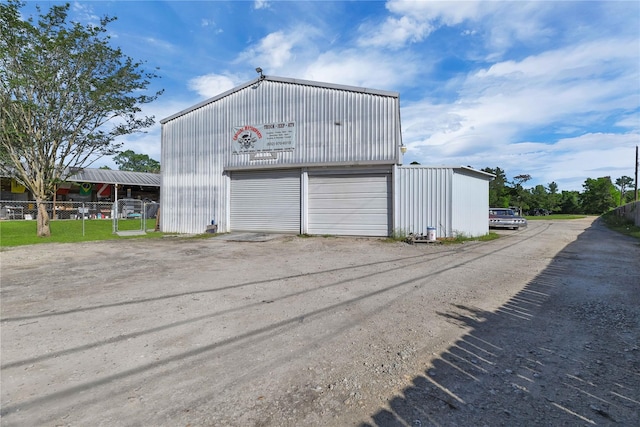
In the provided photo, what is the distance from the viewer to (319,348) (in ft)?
11.9

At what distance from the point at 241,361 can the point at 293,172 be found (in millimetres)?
13629

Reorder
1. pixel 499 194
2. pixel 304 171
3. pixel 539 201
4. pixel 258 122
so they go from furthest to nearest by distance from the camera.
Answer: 1. pixel 539 201
2. pixel 499 194
3. pixel 258 122
4. pixel 304 171

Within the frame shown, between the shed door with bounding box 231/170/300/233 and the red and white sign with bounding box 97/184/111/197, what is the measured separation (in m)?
21.8

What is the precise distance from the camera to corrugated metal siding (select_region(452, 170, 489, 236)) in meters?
14.3

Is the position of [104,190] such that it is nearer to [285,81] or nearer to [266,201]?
[266,201]

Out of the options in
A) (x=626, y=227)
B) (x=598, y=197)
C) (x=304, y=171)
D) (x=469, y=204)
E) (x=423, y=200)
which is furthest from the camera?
(x=598, y=197)

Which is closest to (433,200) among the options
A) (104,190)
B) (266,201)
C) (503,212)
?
(266,201)

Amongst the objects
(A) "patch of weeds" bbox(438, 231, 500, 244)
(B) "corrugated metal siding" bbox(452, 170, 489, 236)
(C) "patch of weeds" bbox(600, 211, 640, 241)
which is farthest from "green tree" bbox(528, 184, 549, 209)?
(A) "patch of weeds" bbox(438, 231, 500, 244)

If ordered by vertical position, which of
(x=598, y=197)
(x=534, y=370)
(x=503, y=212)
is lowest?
(x=534, y=370)

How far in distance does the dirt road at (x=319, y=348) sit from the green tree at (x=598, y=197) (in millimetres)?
76291

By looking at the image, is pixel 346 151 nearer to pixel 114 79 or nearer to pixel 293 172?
pixel 293 172

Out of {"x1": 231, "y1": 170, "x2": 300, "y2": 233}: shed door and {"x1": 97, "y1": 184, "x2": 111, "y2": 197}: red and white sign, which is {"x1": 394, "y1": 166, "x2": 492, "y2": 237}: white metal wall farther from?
A: {"x1": 97, "y1": 184, "x2": 111, "y2": 197}: red and white sign

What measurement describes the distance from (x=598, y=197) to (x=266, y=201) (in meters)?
77.3

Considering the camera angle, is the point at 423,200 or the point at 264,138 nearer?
the point at 423,200
